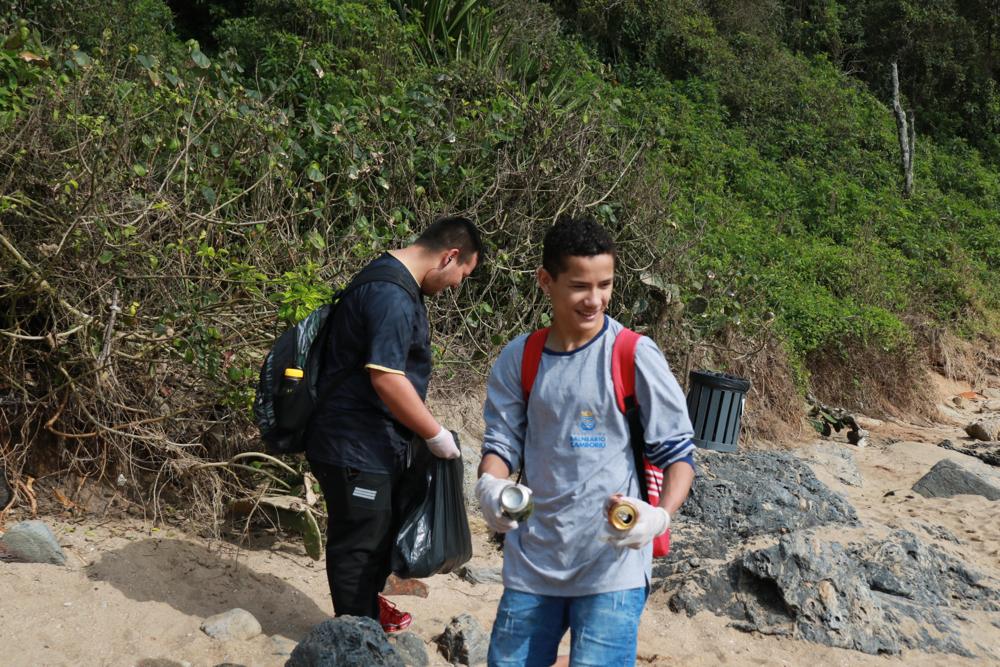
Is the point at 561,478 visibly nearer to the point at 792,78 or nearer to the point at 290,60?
the point at 290,60

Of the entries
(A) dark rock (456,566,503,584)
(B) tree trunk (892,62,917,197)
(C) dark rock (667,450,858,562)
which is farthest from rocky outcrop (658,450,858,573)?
(B) tree trunk (892,62,917,197)

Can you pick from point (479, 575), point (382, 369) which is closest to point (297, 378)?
point (382, 369)

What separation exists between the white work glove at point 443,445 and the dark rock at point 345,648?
1.99 ft

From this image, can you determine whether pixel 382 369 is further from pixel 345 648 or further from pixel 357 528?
pixel 345 648

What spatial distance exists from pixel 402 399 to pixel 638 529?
1.24m

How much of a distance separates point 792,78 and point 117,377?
506 inches

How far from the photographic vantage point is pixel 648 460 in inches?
90.5

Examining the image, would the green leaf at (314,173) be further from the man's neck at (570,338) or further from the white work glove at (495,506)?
the white work glove at (495,506)

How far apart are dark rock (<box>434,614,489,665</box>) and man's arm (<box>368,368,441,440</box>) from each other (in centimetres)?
108

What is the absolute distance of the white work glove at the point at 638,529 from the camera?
207 centimetres

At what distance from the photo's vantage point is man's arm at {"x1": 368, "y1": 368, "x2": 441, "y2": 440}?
10.3 ft

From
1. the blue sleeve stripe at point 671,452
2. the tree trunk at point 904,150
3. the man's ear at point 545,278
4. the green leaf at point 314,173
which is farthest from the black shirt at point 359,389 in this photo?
the tree trunk at point 904,150

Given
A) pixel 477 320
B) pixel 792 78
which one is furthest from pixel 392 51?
pixel 792 78

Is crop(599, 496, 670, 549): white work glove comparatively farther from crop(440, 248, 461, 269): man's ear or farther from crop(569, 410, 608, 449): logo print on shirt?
crop(440, 248, 461, 269): man's ear
